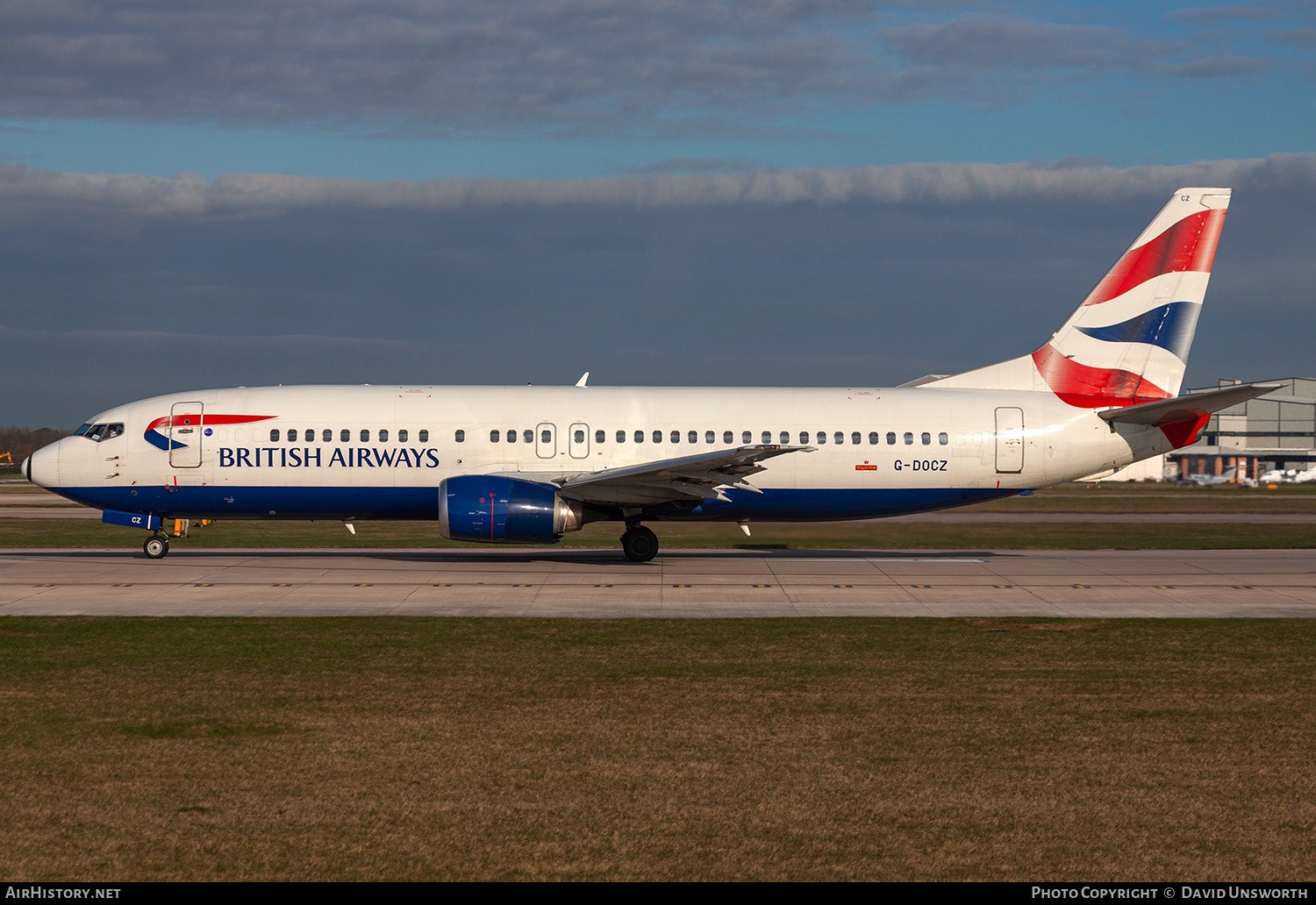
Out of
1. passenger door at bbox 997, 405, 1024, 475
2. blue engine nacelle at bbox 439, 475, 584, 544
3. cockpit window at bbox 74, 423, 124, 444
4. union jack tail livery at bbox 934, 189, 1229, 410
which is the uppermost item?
union jack tail livery at bbox 934, 189, 1229, 410

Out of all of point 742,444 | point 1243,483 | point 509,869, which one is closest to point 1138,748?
point 509,869

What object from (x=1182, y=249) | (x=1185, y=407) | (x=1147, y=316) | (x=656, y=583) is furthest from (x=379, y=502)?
(x=1182, y=249)

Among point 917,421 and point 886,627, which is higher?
point 917,421

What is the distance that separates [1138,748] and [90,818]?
9.26 m

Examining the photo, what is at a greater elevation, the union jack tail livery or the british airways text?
the union jack tail livery

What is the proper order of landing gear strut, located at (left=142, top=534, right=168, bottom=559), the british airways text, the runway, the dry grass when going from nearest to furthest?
the dry grass
the runway
the british airways text
landing gear strut, located at (left=142, top=534, right=168, bottom=559)

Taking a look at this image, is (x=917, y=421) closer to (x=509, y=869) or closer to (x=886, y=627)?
(x=886, y=627)

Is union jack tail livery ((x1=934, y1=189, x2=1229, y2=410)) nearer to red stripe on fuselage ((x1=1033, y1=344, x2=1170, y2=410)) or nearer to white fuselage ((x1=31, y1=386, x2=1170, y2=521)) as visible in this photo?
red stripe on fuselage ((x1=1033, y1=344, x2=1170, y2=410))

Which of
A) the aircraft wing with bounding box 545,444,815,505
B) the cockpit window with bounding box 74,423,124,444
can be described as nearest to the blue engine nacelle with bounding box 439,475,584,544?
the aircraft wing with bounding box 545,444,815,505

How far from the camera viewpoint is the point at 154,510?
28.5m

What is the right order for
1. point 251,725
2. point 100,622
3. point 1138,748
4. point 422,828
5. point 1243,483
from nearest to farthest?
point 422,828 → point 1138,748 → point 251,725 → point 100,622 → point 1243,483

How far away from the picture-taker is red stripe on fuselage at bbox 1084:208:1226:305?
29188 mm

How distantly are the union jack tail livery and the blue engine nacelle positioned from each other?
14074mm
